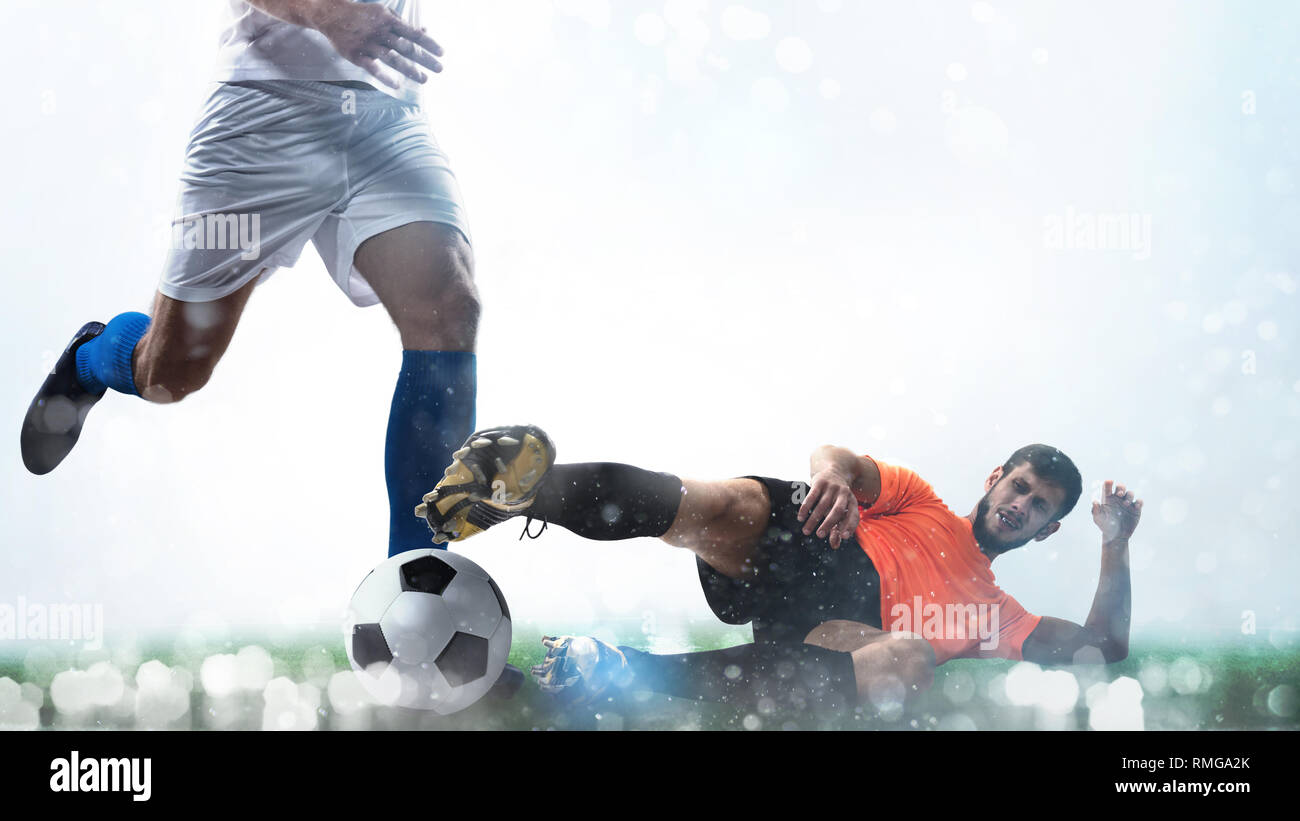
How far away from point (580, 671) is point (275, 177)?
1002 millimetres

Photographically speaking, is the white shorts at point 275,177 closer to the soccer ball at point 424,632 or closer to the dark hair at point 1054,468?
the soccer ball at point 424,632

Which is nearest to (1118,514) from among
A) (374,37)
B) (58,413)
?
(374,37)

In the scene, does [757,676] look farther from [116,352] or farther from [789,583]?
[116,352]

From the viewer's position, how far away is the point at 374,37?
1.32 meters

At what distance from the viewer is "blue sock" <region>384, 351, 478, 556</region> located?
133cm

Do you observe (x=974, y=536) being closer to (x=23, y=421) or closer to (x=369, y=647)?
(x=369, y=647)

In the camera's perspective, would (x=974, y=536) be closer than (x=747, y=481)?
No
